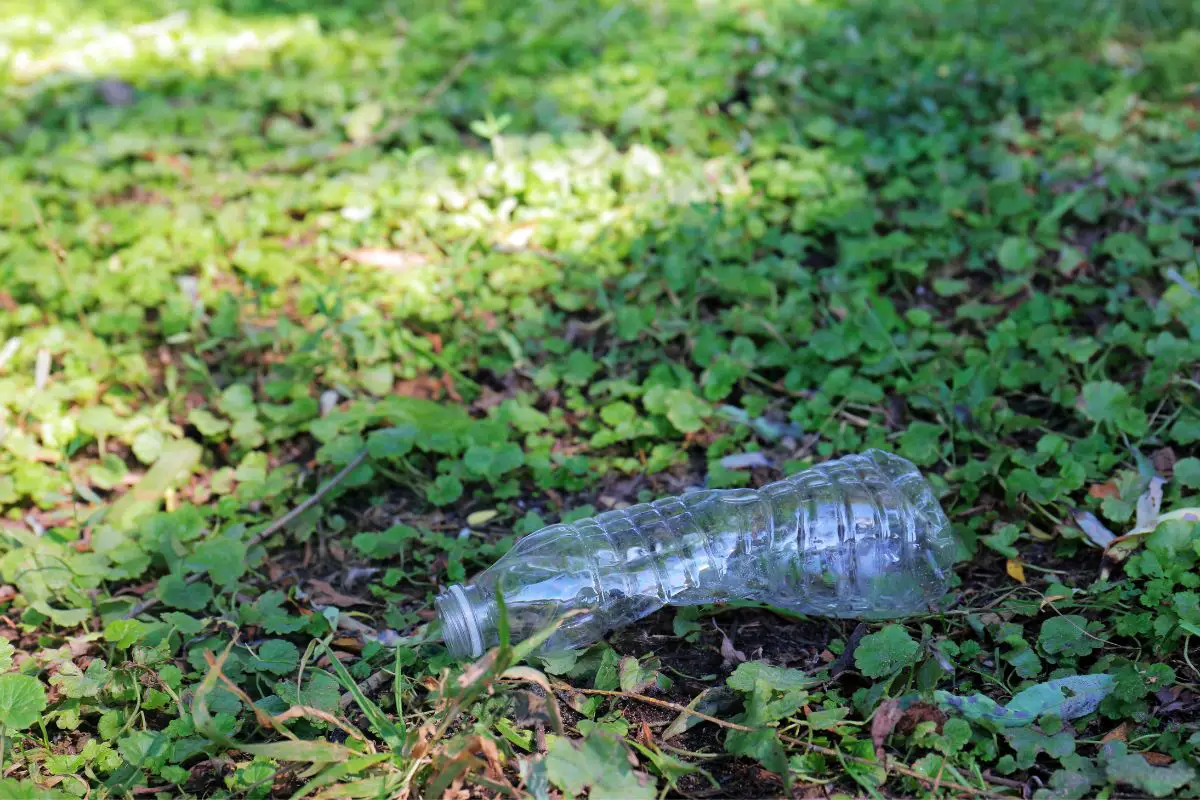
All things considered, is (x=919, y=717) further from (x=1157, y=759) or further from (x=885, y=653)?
(x=1157, y=759)

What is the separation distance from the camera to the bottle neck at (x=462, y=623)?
1.91 metres

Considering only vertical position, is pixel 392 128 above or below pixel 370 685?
above

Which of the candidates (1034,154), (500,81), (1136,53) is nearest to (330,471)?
(500,81)

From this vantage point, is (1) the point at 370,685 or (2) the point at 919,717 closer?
(2) the point at 919,717

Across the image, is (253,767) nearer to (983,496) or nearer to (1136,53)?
(983,496)

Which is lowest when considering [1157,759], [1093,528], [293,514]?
[1157,759]

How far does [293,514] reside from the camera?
2.40 m

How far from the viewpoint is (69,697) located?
1927 mm

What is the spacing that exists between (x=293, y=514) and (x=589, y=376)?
33.0 inches

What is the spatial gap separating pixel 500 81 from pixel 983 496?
2.54 m

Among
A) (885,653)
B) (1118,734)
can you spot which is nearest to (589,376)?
(885,653)

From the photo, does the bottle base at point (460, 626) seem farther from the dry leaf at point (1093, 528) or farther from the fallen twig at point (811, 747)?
the dry leaf at point (1093, 528)

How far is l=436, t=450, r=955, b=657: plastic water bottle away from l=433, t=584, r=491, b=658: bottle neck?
0.08ft

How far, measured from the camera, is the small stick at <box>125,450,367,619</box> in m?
2.22
